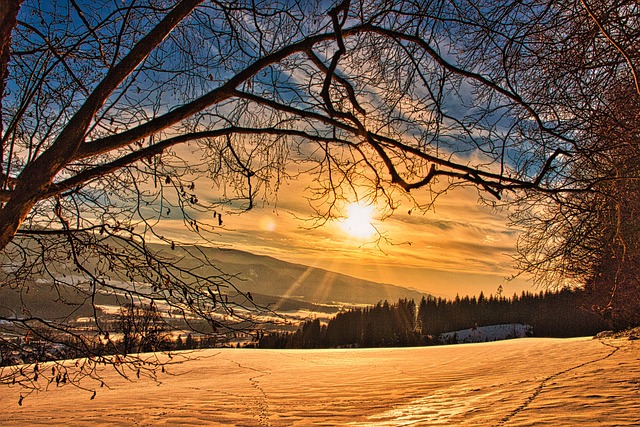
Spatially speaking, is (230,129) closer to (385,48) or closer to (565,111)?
(385,48)

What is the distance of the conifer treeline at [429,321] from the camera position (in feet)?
219

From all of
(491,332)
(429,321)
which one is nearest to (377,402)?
(491,332)

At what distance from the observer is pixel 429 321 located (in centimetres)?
9075

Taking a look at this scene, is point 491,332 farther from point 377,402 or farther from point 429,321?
point 377,402

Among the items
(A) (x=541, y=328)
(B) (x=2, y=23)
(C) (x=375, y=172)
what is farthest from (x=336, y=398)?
(A) (x=541, y=328)

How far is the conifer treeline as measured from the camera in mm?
66688

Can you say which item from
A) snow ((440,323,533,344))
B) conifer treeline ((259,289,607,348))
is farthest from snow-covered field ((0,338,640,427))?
snow ((440,323,533,344))

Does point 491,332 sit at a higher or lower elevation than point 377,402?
lower

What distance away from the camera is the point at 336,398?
898 cm

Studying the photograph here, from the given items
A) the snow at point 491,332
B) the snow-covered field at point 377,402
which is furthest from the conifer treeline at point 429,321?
the snow-covered field at point 377,402

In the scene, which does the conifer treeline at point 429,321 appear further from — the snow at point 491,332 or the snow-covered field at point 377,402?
the snow-covered field at point 377,402

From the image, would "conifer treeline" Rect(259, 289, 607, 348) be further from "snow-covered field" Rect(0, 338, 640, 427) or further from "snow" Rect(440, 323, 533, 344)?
"snow-covered field" Rect(0, 338, 640, 427)

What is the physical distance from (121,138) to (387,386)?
8.94 meters

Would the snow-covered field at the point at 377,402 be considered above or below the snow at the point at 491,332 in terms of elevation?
above
